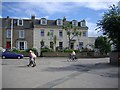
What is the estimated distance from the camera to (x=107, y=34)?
29609 mm

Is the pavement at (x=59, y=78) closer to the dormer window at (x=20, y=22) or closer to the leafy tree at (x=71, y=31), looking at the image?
the leafy tree at (x=71, y=31)

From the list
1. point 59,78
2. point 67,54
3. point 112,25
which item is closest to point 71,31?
point 67,54

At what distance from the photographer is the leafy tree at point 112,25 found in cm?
2780

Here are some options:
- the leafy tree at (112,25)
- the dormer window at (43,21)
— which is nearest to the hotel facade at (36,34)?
the dormer window at (43,21)

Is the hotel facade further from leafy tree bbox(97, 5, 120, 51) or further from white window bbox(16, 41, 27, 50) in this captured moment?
leafy tree bbox(97, 5, 120, 51)

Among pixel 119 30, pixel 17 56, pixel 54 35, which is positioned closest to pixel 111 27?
pixel 119 30

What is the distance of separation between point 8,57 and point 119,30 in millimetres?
24499

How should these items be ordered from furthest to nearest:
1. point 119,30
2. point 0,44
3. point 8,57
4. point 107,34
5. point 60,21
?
1. point 60,21
2. point 0,44
3. point 8,57
4. point 107,34
5. point 119,30

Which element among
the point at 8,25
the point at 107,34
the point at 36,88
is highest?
the point at 8,25

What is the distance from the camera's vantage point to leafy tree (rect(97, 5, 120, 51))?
27.8 m

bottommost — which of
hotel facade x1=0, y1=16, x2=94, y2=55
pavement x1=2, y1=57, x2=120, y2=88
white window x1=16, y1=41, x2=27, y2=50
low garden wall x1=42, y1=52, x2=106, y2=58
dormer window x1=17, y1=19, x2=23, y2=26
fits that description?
pavement x1=2, y1=57, x2=120, y2=88

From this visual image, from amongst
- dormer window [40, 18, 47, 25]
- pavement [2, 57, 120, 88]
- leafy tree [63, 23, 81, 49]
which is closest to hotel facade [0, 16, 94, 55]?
dormer window [40, 18, 47, 25]

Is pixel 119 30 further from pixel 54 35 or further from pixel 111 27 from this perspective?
pixel 54 35

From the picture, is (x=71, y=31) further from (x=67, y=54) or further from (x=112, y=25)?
(x=112, y=25)
